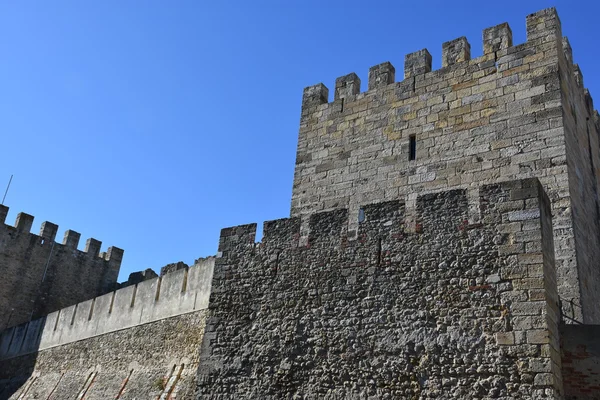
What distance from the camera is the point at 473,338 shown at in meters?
6.43

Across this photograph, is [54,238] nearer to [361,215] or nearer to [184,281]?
[184,281]

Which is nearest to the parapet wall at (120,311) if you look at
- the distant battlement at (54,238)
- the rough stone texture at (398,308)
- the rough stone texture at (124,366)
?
the rough stone texture at (124,366)

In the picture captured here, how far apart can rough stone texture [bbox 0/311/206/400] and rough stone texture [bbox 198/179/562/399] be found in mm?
2261

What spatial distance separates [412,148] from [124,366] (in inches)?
262

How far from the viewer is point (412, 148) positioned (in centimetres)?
1035

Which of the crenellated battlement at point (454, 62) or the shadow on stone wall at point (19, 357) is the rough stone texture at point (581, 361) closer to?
the crenellated battlement at point (454, 62)

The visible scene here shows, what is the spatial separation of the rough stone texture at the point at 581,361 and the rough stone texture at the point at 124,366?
217 inches

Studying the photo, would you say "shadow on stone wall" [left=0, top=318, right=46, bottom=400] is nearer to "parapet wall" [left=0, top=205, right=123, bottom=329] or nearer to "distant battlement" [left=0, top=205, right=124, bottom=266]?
"parapet wall" [left=0, top=205, right=123, bottom=329]

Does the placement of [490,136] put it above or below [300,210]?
above

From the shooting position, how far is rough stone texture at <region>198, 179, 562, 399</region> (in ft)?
20.6

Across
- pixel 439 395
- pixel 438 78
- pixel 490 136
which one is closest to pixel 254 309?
pixel 439 395

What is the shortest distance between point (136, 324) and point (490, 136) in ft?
24.5

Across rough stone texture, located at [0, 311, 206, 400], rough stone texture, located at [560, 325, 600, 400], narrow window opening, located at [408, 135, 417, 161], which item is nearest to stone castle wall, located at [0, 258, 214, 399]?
rough stone texture, located at [0, 311, 206, 400]

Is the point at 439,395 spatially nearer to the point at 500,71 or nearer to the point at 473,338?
the point at 473,338
